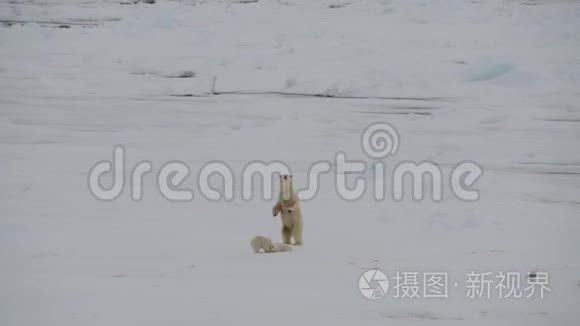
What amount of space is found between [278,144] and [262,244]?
3.90m

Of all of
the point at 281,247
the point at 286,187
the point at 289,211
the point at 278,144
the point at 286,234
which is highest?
the point at 278,144

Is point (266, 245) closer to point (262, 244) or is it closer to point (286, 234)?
point (262, 244)

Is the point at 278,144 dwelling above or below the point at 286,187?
above

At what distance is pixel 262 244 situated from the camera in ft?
16.0

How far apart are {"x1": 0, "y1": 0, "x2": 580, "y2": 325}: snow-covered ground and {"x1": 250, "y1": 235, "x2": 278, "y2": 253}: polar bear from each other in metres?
0.14

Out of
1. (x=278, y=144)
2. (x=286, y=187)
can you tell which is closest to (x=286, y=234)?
(x=286, y=187)

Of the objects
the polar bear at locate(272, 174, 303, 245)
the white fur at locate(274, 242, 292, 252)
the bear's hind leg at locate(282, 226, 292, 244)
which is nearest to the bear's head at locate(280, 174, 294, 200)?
the polar bear at locate(272, 174, 303, 245)

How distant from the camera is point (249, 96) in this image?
11.0 m

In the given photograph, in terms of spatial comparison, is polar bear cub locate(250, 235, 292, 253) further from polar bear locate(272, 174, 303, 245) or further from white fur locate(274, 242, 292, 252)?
polar bear locate(272, 174, 303, 245)

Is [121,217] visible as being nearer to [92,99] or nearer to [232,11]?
[92,99]

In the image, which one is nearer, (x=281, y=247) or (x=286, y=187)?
(x=281, y=247)

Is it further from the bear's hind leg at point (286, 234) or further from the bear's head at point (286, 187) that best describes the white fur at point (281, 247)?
the bear's head at point (286, 187)

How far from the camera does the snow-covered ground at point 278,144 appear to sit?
4160 millimetres

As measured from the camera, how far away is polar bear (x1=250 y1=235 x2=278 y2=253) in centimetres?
485
